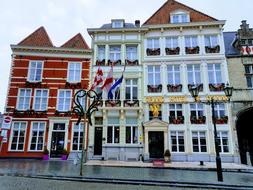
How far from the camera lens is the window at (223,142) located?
54.4 ft

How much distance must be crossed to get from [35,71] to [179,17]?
17.2 metres

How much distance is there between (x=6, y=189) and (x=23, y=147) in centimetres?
1185

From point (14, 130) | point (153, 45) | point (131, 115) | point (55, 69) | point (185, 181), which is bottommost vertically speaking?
point (185, 181)

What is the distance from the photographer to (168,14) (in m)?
20.9

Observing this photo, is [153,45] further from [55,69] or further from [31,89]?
[31,89]

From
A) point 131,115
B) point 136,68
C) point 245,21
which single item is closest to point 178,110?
point 131,115

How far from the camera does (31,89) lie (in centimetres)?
1892

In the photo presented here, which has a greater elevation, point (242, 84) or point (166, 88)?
point (242, 84)

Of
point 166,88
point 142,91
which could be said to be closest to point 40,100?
point 142,91

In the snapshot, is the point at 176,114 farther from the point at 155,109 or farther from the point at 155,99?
the point at 155,99

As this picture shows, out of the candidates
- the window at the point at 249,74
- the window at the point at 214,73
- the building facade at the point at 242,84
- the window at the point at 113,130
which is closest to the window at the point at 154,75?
the window at the point at 214,73

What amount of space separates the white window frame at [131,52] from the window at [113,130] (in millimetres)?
6919

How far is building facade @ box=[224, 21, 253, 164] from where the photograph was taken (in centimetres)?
1695

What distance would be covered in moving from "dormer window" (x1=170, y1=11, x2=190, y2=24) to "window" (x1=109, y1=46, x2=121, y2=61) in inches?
272
